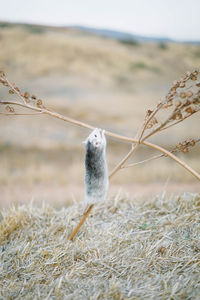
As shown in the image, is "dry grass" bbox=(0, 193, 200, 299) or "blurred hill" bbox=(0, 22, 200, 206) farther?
"blurred hill" bbox=(0, 22, 200, 206)

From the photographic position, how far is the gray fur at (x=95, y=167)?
592mm

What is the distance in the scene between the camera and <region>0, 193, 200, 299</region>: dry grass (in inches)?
23.5

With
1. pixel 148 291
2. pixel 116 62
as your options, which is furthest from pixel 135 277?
pixel 116 62

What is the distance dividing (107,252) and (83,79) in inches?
102

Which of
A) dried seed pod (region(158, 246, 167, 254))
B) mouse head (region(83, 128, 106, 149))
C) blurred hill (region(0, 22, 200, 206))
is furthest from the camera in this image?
blurred hill (region(0, 22, 200, 206))

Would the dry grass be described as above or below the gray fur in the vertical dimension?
below

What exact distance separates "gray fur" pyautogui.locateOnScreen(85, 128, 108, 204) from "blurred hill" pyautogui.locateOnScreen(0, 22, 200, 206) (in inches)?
67.5

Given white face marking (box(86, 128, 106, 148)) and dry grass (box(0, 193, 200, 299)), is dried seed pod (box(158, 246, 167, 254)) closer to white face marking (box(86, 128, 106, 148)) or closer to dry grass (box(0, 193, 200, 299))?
dry grass (box(0, 193, 200, 299))

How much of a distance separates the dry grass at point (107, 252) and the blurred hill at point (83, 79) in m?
1.40

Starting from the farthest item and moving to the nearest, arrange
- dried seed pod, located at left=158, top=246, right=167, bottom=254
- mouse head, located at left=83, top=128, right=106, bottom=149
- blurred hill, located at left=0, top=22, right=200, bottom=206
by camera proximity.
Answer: blurred hill, located at left=0, top=22, right=200, bottom=206 < dried seed pod, located at left=158, top=246, right=167, bottom=254 < mouse head, located at left=83, top=128, right=106, bottom=149

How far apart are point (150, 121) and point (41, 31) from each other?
2.71m

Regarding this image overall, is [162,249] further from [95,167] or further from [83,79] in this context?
[83,79]

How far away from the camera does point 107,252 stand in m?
0.75

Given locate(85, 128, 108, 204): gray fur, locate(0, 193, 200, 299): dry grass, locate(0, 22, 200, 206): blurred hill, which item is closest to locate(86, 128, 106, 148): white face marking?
locate(85, 128, 108, 204): gray fur
